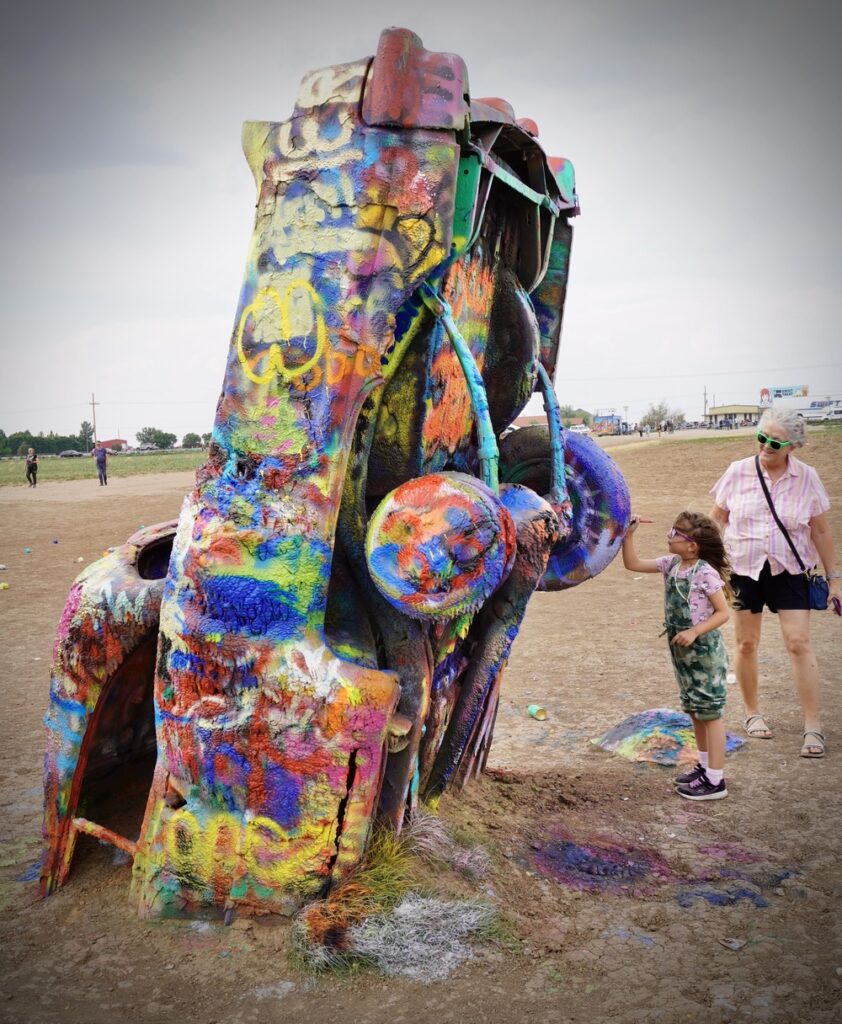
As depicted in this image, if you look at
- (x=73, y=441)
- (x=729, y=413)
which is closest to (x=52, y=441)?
(x=73, y=441)

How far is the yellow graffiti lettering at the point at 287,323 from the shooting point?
9.90 ft

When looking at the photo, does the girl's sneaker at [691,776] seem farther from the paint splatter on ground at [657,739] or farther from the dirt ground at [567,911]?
the paint splatter on ground at [657,739]

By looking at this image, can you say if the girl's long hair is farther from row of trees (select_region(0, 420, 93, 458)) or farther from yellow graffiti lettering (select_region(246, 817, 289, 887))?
row of trees (select_region(0, 420, 93, 458))

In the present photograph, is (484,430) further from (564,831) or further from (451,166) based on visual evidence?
(564,831)

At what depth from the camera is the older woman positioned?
4.92 meters

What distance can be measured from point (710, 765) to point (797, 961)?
54.7 inches

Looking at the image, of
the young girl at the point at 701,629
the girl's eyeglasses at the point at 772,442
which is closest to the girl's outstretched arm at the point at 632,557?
the young girl at the point at 701,629

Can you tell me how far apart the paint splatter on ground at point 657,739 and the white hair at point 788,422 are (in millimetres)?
1709

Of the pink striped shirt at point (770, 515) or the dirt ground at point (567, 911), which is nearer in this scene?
the dirt ground at point (567, 911)

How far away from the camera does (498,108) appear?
11.5 ft

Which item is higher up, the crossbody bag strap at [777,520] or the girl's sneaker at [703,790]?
the crossbody bag strap at [777,520]

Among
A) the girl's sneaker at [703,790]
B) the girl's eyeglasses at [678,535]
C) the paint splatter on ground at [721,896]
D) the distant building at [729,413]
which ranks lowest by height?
Result: the paint splatter on ground at [721,896]

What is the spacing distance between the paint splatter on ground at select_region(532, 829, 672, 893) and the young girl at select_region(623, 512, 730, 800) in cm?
71

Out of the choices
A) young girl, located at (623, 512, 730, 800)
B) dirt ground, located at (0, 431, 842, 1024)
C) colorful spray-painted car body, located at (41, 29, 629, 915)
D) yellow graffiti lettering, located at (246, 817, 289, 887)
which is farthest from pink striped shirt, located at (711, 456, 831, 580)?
yellow graffiti lettering, located at (246, 817, 289, 887)
